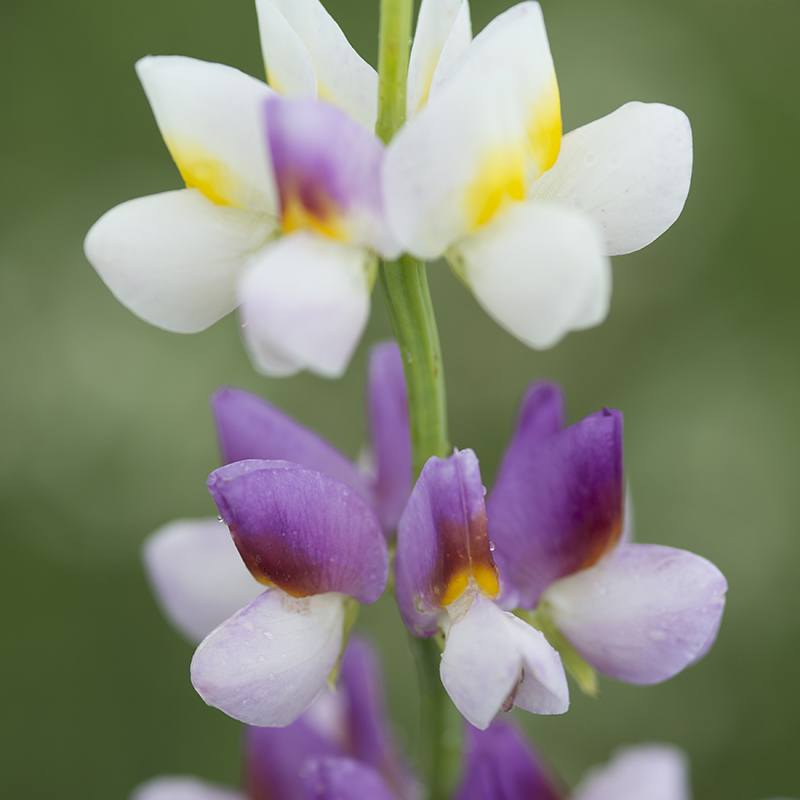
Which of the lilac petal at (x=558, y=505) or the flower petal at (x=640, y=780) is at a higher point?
the lilac petal at (x=558, y=505)

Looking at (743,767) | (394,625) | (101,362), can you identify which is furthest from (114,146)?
(743,767)

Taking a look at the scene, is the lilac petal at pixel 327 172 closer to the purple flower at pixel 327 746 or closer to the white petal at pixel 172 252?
the white petal at pixel 172 252

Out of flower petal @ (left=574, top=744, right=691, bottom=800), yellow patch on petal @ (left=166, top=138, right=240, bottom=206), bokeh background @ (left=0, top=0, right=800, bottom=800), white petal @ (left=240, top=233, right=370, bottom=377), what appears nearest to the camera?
white petal @ (left=240, top=233, right=370, bottom=377)

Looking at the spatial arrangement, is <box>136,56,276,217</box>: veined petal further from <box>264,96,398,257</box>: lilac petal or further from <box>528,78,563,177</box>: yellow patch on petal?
<box>528,78,563,177</box>: yellow patch on petal

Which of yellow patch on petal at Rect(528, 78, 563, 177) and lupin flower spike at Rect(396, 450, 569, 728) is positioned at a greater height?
yellow patch on petal at Rect(528, 78, 563, 177)

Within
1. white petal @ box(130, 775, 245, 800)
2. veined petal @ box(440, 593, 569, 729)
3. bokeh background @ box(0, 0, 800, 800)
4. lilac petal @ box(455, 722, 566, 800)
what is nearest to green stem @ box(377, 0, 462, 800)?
lilac petal @ box(455, 722, 566, 800)

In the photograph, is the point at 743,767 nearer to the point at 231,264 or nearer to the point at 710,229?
the point at 710,229

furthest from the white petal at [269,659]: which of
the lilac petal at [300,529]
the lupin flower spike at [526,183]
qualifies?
the lupin flower spike at [526,183]
